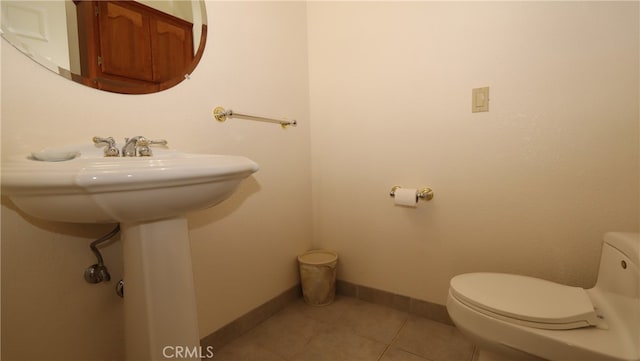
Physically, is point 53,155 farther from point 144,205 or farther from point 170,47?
point 170,47

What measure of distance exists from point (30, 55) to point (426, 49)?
1.43 metres

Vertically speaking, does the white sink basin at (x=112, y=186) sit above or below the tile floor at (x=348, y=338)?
above

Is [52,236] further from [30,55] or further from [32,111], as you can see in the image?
[30,55]

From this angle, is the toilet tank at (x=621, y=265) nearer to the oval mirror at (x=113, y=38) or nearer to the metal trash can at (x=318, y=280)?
the metal trash can at (x=318, y=280)

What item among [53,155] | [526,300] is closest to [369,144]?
[526,300]

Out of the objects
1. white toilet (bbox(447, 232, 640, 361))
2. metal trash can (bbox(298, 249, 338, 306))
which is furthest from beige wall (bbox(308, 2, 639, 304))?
white toilet (bbox(447, 232, 640, 361))

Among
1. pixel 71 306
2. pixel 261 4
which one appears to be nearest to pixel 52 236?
pixel 71 306

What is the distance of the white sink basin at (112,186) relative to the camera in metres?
0.54

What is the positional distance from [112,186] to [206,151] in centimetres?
64

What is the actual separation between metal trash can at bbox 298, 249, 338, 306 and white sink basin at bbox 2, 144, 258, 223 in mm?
1003

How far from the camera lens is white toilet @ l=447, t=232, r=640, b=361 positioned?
0.76 meters

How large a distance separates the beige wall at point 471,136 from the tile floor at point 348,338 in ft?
0.54

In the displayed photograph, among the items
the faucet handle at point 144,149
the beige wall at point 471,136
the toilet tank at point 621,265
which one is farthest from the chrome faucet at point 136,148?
the toilet tank at point 621,265

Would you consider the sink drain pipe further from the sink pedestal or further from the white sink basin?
the white sink basin
